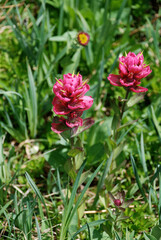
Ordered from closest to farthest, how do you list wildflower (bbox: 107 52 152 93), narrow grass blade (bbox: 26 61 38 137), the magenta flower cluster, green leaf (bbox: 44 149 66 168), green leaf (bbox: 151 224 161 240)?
the magenta flower cluster
wildflower (bbox: 107 52 152 93)
green leaf (bbox: 151 224 161 240)
green leaf (bbox: 44 149 66 168)
narrow grass blade (bbox: 26 61 38 137)

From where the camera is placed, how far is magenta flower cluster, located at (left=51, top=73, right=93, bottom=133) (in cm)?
117

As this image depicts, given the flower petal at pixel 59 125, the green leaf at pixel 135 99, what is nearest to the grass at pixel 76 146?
the green leaf at pixel 135 99

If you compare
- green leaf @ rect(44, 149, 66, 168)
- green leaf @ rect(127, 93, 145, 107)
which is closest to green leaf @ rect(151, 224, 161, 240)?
green leaf @ rect(127, 93, 145, 107)

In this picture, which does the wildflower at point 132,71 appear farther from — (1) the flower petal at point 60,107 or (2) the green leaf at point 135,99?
(1) the flower petal at point 60,107

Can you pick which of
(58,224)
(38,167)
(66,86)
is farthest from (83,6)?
(58,224)

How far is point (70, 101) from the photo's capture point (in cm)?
120

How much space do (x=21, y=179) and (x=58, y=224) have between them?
513 mm

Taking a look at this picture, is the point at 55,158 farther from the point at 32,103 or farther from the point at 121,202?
the point at 121,202

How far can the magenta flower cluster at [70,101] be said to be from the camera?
3.83 feet

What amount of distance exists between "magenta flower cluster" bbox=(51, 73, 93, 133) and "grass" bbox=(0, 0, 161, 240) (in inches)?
5.3

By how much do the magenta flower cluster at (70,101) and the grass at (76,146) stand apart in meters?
0.13

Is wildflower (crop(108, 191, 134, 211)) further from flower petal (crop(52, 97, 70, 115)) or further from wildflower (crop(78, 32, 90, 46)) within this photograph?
wildflower (crop(78, 32, 90, 46))

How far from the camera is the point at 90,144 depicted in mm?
2125

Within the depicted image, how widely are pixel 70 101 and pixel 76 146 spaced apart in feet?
1.01
